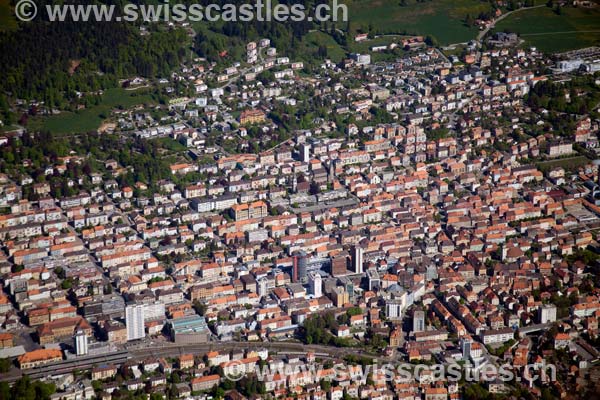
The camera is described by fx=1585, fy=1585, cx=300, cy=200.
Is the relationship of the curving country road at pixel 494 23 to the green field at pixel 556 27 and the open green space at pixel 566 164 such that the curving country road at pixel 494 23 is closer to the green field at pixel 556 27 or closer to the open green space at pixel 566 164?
the green field at pixel 556 27

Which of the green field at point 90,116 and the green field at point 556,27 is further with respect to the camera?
the green field at point 556,27

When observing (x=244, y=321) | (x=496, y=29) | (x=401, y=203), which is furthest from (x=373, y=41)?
(x=244, y=321)

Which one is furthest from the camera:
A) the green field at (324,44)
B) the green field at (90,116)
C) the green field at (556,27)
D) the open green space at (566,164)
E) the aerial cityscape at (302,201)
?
the green field at (556,27)

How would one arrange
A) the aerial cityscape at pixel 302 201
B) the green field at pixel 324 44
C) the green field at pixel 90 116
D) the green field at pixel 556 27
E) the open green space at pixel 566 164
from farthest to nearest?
the green field at pixel 556 27 < the green field at pixel 324 44 < the green field at pixel 90 116 < the open green space at pixel 566 164 < the aerial cityscape at pixel 302 201

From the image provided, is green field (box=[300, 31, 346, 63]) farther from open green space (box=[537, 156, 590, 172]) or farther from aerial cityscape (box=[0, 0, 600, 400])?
open green space (box=[537, 156, 590, 172])

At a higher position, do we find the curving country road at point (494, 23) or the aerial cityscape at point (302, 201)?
the curving country road at point (494, 23)

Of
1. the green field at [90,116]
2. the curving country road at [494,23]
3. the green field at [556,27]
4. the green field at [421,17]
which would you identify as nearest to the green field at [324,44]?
the green field at [421,17]

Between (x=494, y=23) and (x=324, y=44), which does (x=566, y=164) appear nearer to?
(x=324, y=44)

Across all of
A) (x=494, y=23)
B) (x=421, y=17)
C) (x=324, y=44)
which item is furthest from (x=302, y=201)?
(x=494, y=23)
